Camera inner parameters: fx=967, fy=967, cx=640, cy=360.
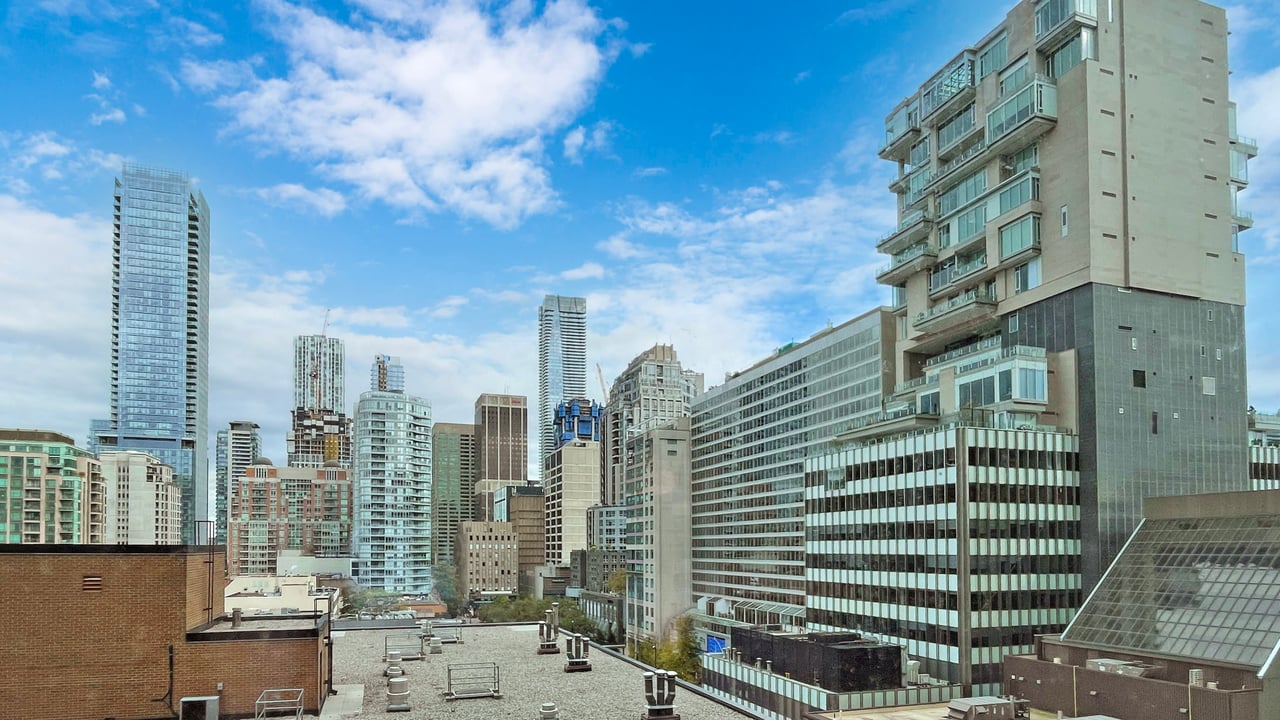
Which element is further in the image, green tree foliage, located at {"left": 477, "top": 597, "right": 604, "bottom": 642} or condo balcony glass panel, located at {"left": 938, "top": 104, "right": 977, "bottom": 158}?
green tree foliage, located at {"left": 477, "top": 597, "right": 604, "bottom": 642}

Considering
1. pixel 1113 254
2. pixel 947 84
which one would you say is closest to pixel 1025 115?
pixel 947 84

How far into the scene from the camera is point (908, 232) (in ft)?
312

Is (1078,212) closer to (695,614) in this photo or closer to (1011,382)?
(1011,382)

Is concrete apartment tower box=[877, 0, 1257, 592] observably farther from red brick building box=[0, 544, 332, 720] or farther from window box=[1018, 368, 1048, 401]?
red brick building box=[0, 544, 332, 720]

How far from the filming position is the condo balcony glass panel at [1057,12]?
256 ft

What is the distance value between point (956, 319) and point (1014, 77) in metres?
21.5

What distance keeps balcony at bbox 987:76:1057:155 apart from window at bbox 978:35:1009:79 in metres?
4.51

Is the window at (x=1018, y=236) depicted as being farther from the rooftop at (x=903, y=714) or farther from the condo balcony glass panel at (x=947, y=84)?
the rooftop at (x=903, y=714)

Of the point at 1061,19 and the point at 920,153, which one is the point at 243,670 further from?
the point at 920,153

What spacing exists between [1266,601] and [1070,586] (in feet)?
76.4

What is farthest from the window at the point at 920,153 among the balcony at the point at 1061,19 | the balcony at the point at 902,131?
the balcony at the point at 1061,19

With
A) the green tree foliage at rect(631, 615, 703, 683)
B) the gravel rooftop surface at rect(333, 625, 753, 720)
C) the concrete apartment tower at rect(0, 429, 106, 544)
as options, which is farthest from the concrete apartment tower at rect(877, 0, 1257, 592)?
the concrete apartment tower at rect(0, 429, 106, 544)

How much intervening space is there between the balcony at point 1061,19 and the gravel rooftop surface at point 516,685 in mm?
62373

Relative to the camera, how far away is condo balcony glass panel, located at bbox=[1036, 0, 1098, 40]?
78125 millimetres
